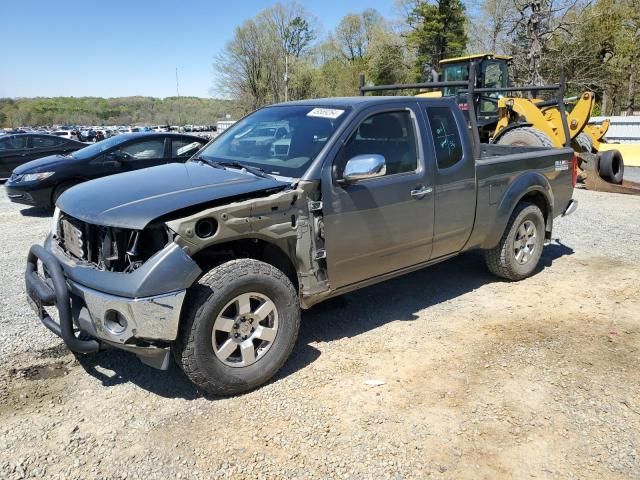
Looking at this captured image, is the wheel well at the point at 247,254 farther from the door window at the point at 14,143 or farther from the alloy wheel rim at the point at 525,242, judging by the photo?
the door window at the point at 14,143

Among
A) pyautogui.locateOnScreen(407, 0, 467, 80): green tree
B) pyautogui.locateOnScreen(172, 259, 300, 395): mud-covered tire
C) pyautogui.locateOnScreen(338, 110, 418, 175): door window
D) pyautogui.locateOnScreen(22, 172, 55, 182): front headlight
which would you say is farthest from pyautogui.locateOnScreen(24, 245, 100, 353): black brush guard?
pyautogui.locateOnScreen(407, 0, 467, 80): green tree

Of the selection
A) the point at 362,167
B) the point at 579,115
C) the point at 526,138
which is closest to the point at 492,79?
the point at 579,115

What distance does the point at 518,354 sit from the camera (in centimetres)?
398

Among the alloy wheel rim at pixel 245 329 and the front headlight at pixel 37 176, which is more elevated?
the front headlight at pixel 37 176

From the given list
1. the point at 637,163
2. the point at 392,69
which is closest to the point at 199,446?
the point at 637,163

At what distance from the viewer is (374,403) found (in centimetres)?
331

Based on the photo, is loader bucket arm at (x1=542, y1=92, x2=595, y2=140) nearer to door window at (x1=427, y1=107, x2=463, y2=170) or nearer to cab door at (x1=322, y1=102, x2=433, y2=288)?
door window at (x1=427, y1=107, x2=463, y2=170)

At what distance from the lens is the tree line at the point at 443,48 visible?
29.1 metres

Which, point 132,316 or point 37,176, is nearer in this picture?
point 132,316

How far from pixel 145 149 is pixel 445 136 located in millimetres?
6447

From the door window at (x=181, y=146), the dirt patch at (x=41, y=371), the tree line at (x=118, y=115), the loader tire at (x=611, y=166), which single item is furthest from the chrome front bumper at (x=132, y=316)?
the tree line at (x=118, y=115)

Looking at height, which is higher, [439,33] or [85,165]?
[439,33]

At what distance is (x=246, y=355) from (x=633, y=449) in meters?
2.31

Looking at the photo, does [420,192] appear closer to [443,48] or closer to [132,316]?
[132,316]
